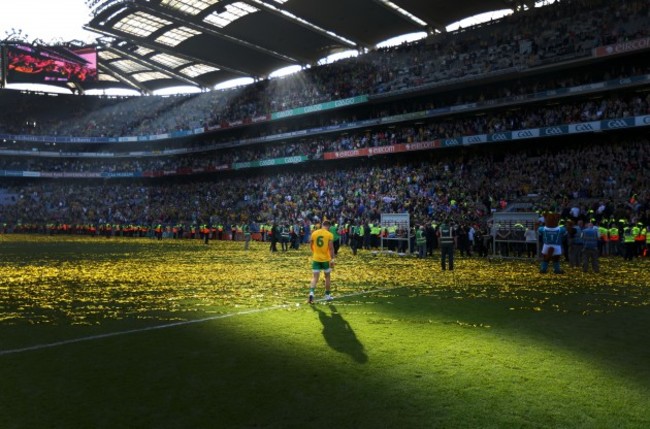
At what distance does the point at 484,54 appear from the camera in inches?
1822

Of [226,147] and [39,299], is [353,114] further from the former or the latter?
[39,299]

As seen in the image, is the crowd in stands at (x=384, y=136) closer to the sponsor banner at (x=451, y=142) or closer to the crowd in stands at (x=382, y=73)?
the sponsor banner at (x=451, y=142)

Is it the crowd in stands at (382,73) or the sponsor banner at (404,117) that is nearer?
the crowd in stands at (382,73)

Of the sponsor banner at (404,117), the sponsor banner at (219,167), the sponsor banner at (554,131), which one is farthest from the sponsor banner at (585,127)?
the sponsor banner at (219,167)

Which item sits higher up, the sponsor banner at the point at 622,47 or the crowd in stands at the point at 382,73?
the crowd in stands at the point at 382,73

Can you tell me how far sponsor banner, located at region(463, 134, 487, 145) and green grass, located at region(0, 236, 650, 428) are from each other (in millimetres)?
30813

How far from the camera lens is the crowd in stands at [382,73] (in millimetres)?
41219

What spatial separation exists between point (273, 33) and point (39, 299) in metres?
50.2

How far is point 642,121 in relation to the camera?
35469 mm

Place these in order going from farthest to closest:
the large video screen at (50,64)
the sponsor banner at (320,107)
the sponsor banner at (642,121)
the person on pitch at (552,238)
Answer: the large video screen at (50,64), the sponsor banner at (320,107), the sponsor banner at (642,121), the person on pitch at (552,238)

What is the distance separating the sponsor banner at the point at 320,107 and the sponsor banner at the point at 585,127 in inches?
789

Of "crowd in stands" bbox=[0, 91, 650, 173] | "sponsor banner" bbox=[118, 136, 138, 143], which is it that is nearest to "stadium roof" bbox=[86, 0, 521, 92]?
"crowd in stands" bbox=[0, 91, 650, 173]

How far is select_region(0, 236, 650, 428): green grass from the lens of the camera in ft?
16.8

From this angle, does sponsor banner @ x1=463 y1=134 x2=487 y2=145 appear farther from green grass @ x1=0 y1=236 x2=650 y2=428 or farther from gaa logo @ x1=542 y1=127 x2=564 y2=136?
green grass @ x1=0 y1=236 x2=650 y2=428
